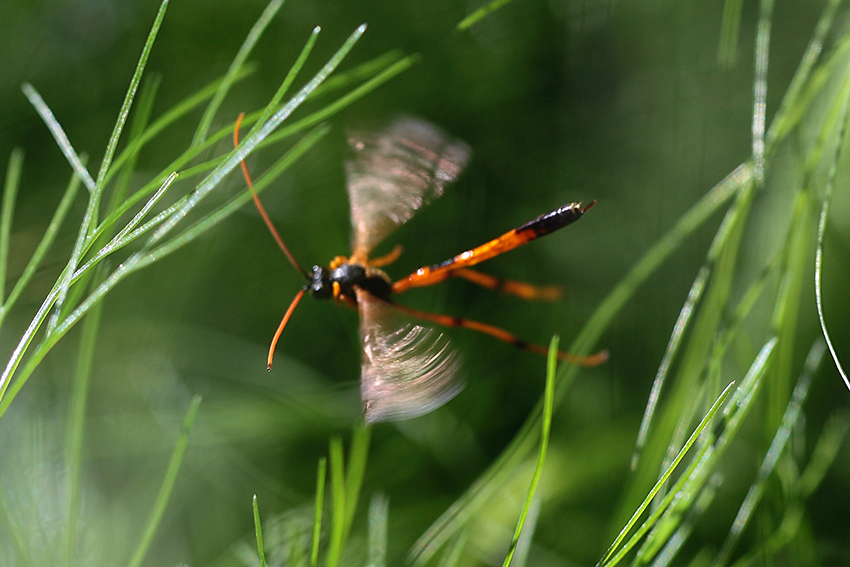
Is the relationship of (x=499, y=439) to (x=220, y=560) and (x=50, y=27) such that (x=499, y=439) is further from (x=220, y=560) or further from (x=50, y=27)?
(x=50, y=27)

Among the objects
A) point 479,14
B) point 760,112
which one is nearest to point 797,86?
point 760,112

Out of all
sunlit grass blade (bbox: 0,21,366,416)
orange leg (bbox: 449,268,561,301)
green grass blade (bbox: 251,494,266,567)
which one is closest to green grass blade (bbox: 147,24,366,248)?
sunlit grass blade (bbox: 0,21,366,416)

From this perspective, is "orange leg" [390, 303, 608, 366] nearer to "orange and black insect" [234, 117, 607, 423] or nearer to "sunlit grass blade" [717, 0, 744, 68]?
"orange and black insect" [234, 117, 607, 423]

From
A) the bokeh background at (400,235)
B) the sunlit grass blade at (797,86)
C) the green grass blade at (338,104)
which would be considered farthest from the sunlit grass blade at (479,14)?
the bokeh background at (400,235)

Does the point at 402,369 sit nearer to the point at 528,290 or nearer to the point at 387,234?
the point at 387,234

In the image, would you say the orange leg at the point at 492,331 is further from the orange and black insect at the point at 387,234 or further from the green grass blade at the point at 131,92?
the green grass blade at the point at 131,92
